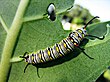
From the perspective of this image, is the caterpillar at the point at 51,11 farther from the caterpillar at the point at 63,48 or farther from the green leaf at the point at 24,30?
the caterpillar at the point at 63,48

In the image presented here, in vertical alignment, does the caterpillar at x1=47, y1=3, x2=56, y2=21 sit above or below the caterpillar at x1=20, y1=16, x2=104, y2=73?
above

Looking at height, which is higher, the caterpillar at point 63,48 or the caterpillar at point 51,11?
the caterpillar at point 51,11

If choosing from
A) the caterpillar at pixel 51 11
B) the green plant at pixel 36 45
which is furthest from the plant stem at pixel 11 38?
the caterpillar at pixel 51 11

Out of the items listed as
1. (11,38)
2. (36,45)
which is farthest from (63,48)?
(11,38)

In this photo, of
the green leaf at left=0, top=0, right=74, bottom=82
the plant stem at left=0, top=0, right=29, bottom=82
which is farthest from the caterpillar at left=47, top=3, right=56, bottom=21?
the plant stem at left=0, top=0, right=29, bottom=82

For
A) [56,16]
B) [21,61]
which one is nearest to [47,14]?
[56,16]

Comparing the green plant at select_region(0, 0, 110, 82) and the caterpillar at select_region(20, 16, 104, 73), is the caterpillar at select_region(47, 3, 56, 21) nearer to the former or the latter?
the green plant at select_region(0, 0, 110, 82)

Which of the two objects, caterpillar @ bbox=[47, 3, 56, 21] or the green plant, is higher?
caterpillar @ bbox=[47, 3, 56, 21]

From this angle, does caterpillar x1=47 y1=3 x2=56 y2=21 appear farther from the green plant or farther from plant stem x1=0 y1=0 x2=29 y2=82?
plant stem x1=0 y1=0 x2=29 y2=82
